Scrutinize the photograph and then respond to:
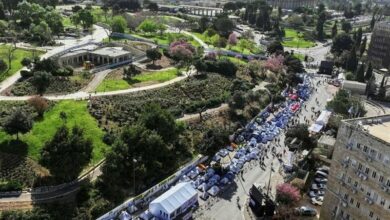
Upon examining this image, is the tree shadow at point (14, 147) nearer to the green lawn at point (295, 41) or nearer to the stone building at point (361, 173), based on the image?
the stone building at point (361, 173)

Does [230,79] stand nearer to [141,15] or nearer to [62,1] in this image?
[141,15]

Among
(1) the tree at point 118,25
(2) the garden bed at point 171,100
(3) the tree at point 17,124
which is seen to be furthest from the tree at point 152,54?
(3) the tree at point 17,124

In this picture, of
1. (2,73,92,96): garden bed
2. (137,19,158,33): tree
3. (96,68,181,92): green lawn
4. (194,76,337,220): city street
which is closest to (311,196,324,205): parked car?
(194,76,337,220): city street

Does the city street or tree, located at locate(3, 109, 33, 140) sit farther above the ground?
tree, located at locate(3, 109, 33, 140)

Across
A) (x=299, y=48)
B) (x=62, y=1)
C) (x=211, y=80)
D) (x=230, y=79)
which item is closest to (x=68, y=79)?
(x=211, y=80)

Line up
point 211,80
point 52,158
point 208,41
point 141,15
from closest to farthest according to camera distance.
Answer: point 52,158
point 211,80
point 208,41
point 141,15

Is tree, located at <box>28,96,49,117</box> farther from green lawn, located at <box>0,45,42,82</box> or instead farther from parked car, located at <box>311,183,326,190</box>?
parked car, located at <box>311,183,326,190</box>

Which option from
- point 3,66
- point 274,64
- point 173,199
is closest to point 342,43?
point 274,64

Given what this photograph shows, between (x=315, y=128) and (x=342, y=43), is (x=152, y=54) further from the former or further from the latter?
(x=342, y=43)
